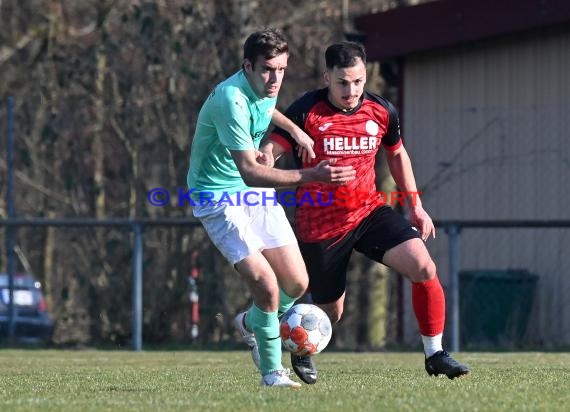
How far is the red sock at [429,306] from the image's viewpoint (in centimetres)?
838

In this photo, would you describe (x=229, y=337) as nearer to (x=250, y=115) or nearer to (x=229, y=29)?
(x=229, y=29)

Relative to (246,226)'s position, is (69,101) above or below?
above

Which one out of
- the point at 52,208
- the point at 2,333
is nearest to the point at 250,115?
the point at 2,333

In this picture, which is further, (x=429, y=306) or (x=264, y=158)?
(x=429, y=306)

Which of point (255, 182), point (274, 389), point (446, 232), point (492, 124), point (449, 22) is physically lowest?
point (274, 389)

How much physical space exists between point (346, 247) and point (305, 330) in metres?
0.66

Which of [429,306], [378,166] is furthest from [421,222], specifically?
[378,166]

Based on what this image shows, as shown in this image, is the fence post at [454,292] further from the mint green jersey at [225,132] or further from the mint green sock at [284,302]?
the mint green jersey at [225,132]

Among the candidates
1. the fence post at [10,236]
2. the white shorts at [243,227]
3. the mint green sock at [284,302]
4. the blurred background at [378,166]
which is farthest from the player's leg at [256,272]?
the fence post at [10,236]

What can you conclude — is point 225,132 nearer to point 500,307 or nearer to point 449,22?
point 500,307

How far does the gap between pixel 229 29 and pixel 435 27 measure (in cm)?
274

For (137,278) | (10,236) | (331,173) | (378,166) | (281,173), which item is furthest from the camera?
(378,166)

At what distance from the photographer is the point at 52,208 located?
60.4 feet

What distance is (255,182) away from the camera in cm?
757
